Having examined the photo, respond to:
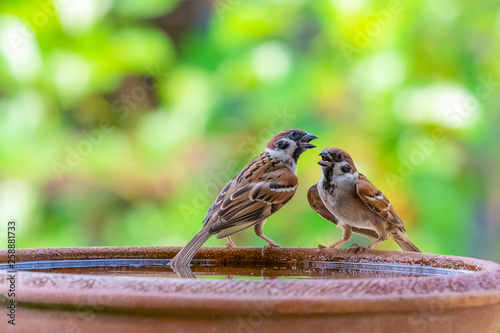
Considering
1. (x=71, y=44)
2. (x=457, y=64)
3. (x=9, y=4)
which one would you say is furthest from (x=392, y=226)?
(x=9, y=4)

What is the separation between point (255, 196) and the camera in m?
2.10

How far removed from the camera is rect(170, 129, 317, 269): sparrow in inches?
79.1

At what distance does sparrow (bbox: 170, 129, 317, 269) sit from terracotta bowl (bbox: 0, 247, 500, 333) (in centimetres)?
77

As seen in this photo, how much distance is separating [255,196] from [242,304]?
3.71ft

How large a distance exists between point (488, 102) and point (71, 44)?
66.2 inches

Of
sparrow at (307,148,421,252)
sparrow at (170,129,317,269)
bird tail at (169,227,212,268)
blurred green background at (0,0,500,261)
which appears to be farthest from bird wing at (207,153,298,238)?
blurred green background at (0,0,500,261)

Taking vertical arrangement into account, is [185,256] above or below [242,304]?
above

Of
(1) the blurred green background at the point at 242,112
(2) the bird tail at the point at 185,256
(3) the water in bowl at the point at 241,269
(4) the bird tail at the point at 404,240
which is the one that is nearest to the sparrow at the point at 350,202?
(4) the bird tail at the point at 404,240

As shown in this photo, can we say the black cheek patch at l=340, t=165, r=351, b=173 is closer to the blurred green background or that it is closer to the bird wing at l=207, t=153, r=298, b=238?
the bird wing at l=207, t=153, r=298, b=238

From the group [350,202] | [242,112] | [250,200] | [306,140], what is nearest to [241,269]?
[250,200]

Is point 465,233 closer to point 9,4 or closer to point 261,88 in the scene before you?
point 261,88

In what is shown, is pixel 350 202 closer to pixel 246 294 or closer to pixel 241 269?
pixel 241 269

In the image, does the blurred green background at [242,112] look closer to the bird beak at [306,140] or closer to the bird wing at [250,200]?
the bird beak at [306,140]

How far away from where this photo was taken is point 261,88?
8.84 ft
